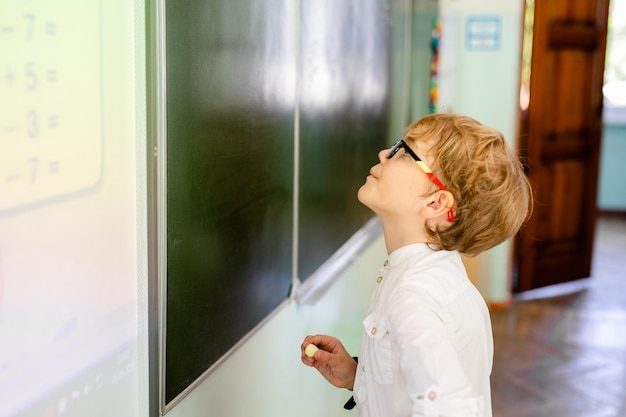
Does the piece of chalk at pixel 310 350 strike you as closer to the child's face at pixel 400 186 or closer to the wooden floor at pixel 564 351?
the child's face at pixel 400 186

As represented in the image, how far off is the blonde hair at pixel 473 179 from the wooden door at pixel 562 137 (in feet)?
12.9

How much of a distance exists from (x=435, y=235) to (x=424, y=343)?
0.29 meters

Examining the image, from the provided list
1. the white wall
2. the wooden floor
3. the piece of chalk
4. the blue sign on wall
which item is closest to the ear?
the piece of chalk

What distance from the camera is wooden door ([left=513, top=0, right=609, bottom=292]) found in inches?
205

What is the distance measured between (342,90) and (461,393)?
1.44 m

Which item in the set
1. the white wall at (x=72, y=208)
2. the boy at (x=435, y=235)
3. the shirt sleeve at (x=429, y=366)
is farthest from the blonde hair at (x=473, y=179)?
the white wall at (x=72, y=208)

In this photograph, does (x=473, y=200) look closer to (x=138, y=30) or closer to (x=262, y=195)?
(x=262, y=195)

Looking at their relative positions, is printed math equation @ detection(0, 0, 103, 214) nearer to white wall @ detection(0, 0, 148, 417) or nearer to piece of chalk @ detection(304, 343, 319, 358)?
white wall @ detection(0, 0, 148, 417)

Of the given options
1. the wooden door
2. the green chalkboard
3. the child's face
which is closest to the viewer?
the green chalkboard

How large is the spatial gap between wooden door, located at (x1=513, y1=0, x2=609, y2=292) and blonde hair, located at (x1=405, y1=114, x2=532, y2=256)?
12.9ft

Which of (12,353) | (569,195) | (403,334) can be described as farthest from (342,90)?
(569,195)

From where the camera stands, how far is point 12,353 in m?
0.85

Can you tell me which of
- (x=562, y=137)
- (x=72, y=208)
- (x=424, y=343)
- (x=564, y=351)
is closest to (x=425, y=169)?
(x=424, y=343)

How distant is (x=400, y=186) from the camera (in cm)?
140
